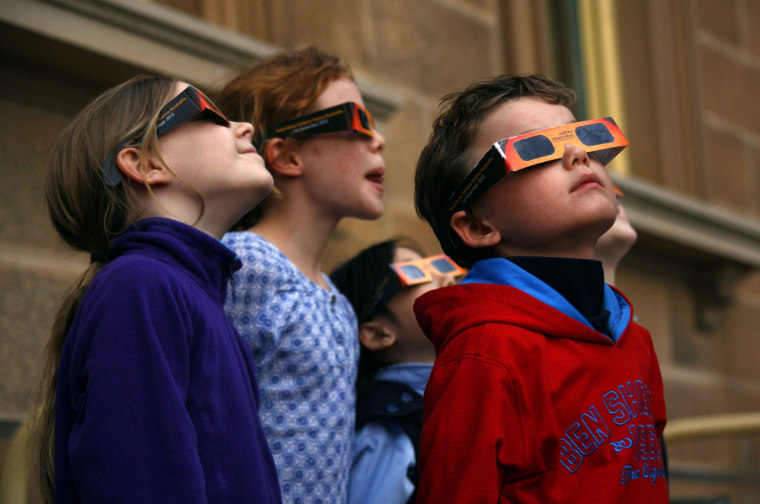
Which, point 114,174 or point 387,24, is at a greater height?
point 114,174

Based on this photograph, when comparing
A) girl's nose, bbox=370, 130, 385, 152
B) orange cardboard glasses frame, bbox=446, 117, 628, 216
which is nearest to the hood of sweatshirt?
orange cardboard glasses frame, bbox=446, 117, 628, 216

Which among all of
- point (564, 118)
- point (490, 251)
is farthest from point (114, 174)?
point (564, 118)

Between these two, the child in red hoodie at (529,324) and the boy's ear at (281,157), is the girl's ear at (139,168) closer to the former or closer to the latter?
the child in red hoodie at (529,324)

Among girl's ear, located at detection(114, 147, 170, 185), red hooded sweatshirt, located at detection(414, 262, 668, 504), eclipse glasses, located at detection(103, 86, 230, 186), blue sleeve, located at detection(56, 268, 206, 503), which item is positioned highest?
eclipse glasses, located at detection(103, 86, 230, 186)

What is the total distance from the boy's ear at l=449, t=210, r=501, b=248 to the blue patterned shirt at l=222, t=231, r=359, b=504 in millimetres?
458

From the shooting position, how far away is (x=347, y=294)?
9.96 ft

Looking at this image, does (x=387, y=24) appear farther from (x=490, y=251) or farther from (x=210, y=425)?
(x=210, y=425)

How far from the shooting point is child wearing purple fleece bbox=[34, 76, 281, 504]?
1713mm

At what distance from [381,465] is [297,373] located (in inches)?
13.1

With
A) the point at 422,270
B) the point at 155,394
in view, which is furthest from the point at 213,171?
the point at 422,270

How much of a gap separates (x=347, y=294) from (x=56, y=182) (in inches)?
41.5

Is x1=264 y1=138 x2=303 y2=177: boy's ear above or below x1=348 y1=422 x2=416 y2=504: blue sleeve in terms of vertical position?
above

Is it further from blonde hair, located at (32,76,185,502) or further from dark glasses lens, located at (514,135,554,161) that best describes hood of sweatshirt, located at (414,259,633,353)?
blonde hair, located at (32,76,185,502)

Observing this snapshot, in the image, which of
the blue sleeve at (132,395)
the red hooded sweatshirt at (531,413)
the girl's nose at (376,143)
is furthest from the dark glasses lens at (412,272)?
the blue sleeve at (132,395)
